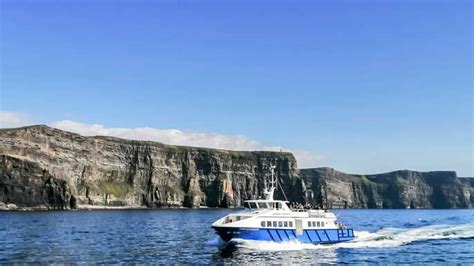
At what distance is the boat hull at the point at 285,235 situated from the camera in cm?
5856

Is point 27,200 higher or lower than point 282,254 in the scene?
higher

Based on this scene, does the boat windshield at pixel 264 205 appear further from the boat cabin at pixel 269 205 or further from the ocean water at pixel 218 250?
the ocean water at pixel 218 250

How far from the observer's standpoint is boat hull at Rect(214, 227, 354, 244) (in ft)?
192

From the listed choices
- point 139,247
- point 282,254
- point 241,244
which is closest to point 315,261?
point 282,254

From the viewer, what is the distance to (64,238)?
73.1 m

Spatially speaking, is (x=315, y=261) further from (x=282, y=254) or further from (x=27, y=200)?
(x=27, y=200)

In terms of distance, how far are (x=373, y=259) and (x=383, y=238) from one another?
21061 millimetres

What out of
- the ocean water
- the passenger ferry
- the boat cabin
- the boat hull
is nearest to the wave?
the ocean water

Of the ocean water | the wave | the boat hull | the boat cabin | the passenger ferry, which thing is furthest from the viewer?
the boat cabin

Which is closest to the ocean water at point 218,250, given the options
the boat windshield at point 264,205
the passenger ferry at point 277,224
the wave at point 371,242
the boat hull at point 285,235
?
the wave at point 371,242

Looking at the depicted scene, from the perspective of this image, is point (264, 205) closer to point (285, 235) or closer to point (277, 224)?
point (277, 224)

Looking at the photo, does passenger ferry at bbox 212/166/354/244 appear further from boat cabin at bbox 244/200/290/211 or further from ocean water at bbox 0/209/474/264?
ocean water at bbox 0/209/474/264

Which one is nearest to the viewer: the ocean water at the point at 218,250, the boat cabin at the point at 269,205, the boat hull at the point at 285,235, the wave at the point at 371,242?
the ocean water at the point at 218,250

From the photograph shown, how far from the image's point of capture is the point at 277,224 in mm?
60406
